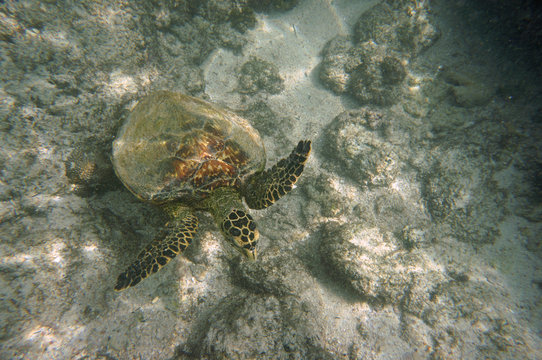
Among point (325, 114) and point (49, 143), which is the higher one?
point (325, 114)

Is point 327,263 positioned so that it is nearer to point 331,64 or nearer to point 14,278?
point 14,278

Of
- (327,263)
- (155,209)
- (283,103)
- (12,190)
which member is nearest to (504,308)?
(327,263)

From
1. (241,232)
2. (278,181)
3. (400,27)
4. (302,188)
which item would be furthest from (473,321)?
(400,27)

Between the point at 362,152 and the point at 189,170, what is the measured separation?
368cm

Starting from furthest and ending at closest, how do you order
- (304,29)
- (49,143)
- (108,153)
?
1. (304,29)
2. (108,153)
3. (49,143)

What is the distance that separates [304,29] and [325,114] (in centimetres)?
337

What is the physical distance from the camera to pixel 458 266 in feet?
15.0

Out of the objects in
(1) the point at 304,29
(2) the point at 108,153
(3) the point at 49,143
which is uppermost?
(1) the point at 304,29

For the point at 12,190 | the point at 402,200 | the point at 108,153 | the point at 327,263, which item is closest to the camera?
the point at 12,190

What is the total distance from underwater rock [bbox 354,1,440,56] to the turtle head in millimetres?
6807

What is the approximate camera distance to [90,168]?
10.6 ft

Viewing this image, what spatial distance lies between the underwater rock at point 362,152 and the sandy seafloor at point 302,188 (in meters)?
0.05

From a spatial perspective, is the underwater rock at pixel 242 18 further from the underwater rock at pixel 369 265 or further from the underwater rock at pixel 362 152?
the underwater rock at pixel 369 265

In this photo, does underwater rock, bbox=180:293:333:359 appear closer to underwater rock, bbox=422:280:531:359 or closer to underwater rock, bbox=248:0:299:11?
underwater rock, bbox=422:280:531:359
